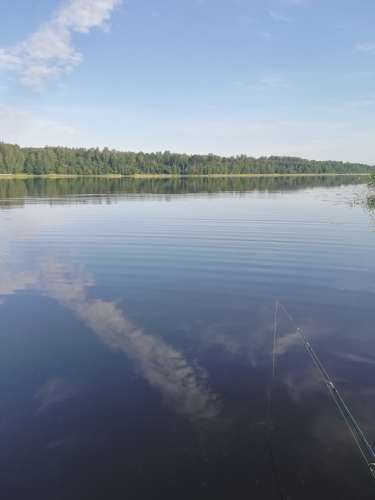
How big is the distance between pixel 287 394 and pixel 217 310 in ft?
15.2

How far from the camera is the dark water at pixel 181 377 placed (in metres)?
5.59

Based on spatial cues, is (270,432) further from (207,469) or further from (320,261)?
(320,261)

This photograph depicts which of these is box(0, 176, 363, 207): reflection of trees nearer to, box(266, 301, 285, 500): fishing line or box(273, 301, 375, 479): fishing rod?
box(266, 301, 285, 500): fishing line

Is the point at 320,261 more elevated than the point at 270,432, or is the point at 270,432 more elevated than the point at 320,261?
the point at 320,261

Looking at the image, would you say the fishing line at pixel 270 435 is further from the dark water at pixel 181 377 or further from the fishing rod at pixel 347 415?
the fishing rod at pixel 347 415

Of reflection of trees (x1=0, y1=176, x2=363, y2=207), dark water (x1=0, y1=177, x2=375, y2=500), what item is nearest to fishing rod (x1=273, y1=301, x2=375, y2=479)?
dark water (x1=0, y1=177, x2=375, y2=500)

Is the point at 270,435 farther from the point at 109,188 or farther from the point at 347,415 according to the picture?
the point at 109,188

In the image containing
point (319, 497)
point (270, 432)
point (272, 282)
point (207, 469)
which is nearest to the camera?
point (319, 497)

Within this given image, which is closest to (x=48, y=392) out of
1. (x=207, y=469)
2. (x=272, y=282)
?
(x=207, y=469)

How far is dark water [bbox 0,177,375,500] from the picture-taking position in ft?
18.3

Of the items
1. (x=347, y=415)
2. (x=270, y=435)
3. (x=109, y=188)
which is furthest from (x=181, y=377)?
(x=109, y=188)

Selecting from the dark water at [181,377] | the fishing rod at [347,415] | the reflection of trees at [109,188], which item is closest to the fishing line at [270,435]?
the dark water at [181,377]

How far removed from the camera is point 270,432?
645 centimetres

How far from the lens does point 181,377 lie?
8062 millimetres
